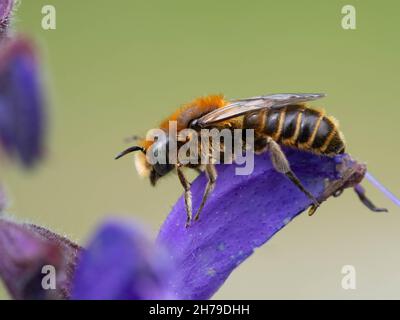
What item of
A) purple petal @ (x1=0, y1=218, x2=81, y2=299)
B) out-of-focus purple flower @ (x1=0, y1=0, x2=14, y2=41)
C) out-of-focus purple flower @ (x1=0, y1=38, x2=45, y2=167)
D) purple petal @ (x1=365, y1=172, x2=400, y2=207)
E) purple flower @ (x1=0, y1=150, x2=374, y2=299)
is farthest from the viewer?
purple petal @ (x1=365, y1=172, x2=400, y2=207)

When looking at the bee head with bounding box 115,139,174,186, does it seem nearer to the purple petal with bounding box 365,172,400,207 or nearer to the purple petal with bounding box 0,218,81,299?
the purple petal with bounding box 365,172,400,207

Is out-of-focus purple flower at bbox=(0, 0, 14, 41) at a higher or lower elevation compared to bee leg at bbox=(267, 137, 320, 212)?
higher

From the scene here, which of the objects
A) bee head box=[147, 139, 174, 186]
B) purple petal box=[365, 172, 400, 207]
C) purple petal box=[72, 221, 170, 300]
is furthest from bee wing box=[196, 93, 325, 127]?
purple petal box=[72, 221, 170, 300]

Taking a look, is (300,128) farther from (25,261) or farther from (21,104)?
(21,104)

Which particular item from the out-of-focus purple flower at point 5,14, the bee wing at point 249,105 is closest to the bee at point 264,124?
the bee wing at point 249,105

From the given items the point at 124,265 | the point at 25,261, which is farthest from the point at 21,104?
the point at 25,261

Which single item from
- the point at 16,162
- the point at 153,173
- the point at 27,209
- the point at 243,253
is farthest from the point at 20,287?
the point at 27,209
